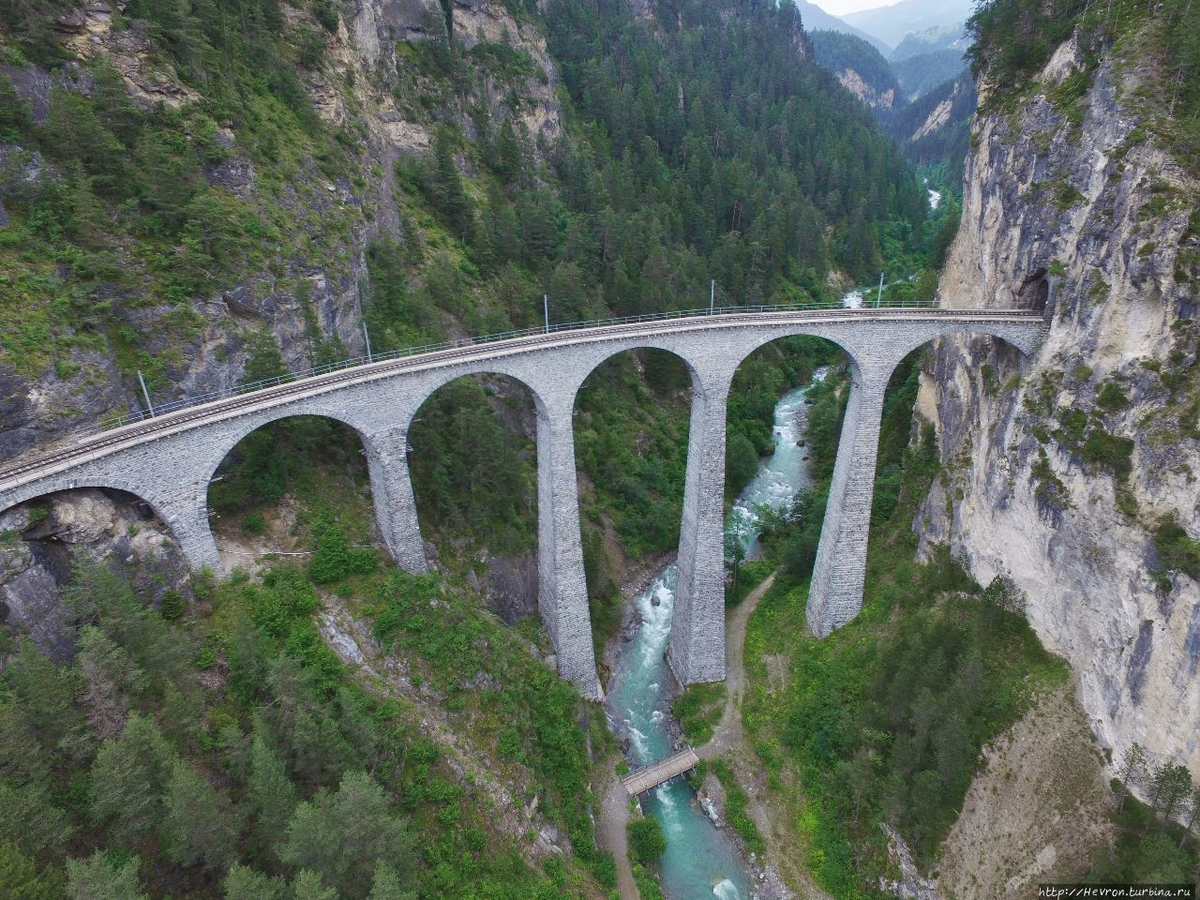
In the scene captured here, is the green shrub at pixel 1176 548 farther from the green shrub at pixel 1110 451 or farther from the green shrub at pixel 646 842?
the green shrub at pixel 646 842

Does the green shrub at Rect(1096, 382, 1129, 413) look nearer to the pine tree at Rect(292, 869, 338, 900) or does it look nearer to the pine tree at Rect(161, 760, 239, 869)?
the pine tree at Rect(292, 869, 338, 900)

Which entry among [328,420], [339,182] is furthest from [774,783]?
[339,182]

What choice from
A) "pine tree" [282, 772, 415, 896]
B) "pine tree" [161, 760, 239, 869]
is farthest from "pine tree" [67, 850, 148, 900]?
"pine tree" [282, 772, 415, 896]

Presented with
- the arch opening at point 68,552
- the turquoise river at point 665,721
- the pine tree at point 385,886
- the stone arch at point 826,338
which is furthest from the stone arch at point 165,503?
the stone arch at point 826,338

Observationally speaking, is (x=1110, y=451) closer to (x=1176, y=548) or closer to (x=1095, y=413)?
(x=1095, y=413)

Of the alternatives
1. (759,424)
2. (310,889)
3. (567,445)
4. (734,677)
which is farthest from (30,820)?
(759,424)

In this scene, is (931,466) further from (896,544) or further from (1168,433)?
(1168,433)
